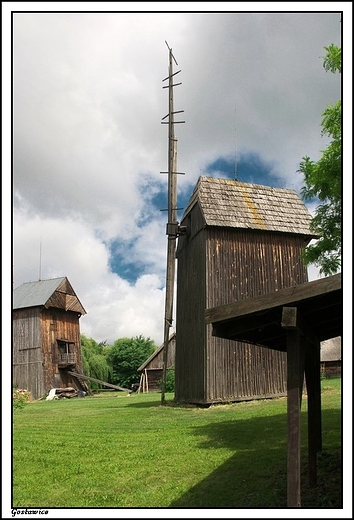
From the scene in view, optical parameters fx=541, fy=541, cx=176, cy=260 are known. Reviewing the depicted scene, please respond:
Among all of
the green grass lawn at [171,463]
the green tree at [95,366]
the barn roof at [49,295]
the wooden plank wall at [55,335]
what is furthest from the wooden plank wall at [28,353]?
the green grass lawn at [171,463]

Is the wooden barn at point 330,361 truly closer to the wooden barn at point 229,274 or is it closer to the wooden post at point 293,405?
the wooden barn at point 229,274

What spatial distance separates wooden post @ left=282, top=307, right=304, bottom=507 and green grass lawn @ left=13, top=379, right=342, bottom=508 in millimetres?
1492

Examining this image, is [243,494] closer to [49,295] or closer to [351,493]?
[351,493]

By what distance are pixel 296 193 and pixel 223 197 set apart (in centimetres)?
496

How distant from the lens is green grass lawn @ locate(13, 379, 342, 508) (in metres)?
8.39

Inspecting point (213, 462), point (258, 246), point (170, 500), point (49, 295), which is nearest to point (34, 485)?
point (170, 500)

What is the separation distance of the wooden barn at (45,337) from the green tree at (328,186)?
36801 millimetres

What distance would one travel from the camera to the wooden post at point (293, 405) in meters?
6.08

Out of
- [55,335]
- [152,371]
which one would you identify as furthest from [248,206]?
[55,335]

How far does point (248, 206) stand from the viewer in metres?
24.0

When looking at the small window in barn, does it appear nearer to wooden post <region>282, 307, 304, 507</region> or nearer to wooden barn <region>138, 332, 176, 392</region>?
wooden barn <region>138, 332, 176, 392</region>

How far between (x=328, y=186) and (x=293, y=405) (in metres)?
7.27

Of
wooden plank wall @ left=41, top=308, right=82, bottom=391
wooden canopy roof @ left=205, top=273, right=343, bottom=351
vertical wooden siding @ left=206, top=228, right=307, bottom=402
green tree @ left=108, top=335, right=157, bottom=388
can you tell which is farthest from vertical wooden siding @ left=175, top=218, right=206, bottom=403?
green tree @ left=108, top=335, right=157, bottom=388

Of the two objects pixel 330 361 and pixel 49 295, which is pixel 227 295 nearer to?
pixel 330 361
